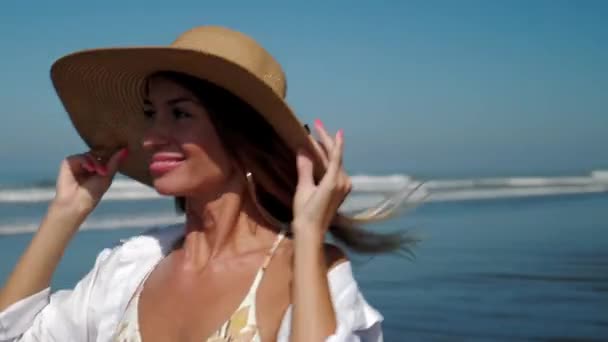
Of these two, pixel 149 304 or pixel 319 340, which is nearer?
pixel 319 340

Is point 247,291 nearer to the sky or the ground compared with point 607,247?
nearer to the sky

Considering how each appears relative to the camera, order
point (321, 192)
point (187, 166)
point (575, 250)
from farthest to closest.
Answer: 1. point (575, 250)
2. point (187, 166)
3. point (321, 192)

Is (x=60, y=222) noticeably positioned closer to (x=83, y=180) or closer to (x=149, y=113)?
(x=83, y=180)

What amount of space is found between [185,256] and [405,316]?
3.38 meters

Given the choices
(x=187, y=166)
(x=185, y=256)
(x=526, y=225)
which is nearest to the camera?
(x=187, y=166)

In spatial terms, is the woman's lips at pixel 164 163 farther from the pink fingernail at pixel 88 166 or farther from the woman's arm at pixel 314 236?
the pink fingernail at pixel 88 166

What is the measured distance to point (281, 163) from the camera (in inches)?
117

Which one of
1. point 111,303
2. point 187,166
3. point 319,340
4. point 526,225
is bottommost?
point 526,225

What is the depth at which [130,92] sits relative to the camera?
3.22 meters

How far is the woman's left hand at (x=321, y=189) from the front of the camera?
2641 mm

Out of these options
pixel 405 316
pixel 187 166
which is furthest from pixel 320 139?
pixel 405 316

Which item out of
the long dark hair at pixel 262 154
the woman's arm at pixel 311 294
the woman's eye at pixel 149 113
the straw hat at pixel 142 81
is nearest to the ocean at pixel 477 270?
the long dark hair at pixel 262 154

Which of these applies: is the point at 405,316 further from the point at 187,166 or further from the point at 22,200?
the point at 22,200

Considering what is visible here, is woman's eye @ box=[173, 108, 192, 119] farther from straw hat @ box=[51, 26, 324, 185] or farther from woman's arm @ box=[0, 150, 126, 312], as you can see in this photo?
woman's arm @ box=[0, 150, 126, 312]
